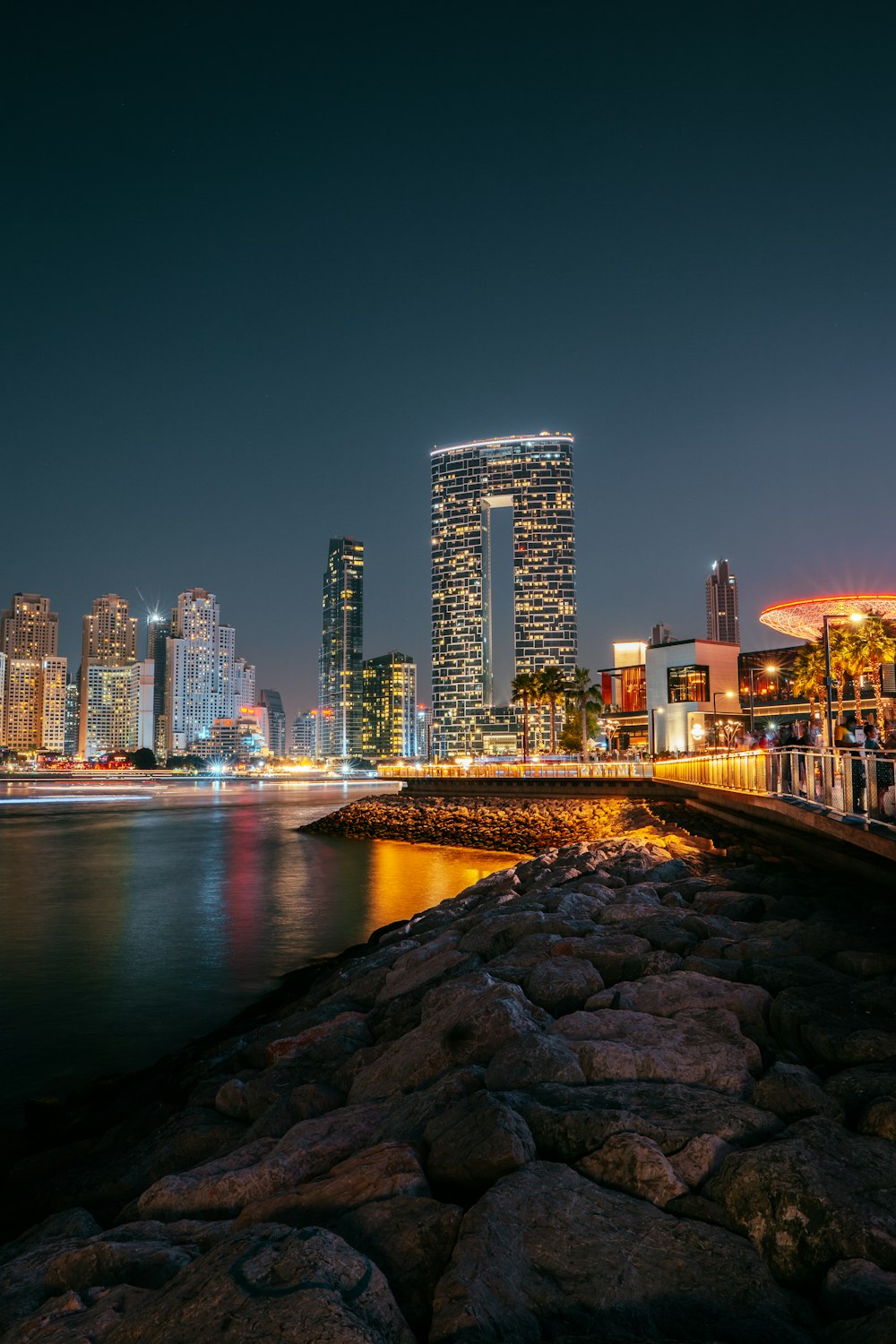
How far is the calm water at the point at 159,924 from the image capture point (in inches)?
501

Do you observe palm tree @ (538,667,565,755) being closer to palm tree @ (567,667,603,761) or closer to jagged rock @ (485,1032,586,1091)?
palm tree @ (567,667,603,761)

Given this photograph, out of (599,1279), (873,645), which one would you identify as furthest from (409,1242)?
(873,645)

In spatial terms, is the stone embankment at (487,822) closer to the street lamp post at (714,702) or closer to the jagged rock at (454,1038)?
the jagged rock at (454,1038)

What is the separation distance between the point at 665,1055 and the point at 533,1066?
97 cm

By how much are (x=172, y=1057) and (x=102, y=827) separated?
1970 inches

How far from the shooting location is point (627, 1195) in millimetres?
4266

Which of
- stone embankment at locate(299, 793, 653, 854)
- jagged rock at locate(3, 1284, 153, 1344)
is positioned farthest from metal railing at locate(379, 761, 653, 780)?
jagged rock at locate(3, 1284, 153, 1344)

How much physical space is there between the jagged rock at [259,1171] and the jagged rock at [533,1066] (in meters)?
0.90

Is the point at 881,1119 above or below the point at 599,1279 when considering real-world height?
above

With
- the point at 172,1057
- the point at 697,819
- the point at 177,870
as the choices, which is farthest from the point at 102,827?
the point at 172,1057

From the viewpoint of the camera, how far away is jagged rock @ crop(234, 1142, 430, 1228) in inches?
177

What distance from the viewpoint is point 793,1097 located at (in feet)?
17.5

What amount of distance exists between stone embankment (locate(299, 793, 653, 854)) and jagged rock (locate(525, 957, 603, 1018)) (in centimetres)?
2332

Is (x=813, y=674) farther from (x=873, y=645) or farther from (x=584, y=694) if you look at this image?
(x=584, y=694)
